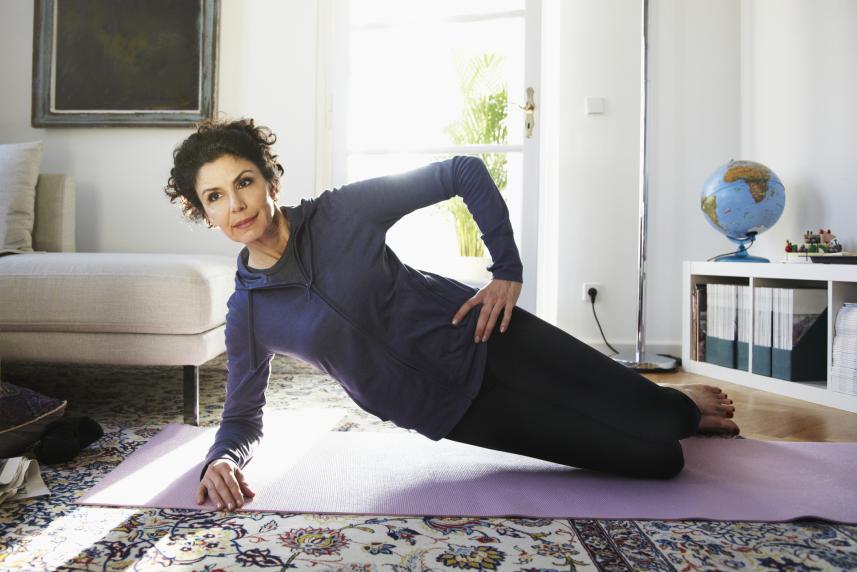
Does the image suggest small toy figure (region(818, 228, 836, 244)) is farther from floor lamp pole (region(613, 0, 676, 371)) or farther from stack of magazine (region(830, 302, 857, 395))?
floor lamp pole (region(613, 0, 676, 371))

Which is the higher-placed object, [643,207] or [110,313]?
[643,207]

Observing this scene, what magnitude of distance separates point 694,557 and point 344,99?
2.84 m

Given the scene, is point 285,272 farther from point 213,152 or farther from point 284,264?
point 213,152

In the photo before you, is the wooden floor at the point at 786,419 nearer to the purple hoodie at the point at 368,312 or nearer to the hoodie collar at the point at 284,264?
the purple hoodie at the point at 368,312

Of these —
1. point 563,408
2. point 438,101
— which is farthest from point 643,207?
point 563,408

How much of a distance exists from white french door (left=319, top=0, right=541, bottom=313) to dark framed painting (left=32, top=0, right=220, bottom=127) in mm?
621

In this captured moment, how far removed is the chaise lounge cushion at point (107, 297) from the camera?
1892mm

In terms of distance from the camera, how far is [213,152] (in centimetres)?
132

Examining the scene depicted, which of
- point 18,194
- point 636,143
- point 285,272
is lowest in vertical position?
→ point 285,272

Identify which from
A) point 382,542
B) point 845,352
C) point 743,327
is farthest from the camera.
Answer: point 743,327

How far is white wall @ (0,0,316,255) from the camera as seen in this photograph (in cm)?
332

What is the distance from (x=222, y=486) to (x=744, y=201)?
228cm

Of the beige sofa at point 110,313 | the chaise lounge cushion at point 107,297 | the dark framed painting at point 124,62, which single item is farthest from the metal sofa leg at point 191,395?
the dark framed painting at point 124,62

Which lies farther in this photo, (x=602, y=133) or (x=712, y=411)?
(x=602, y=133)
